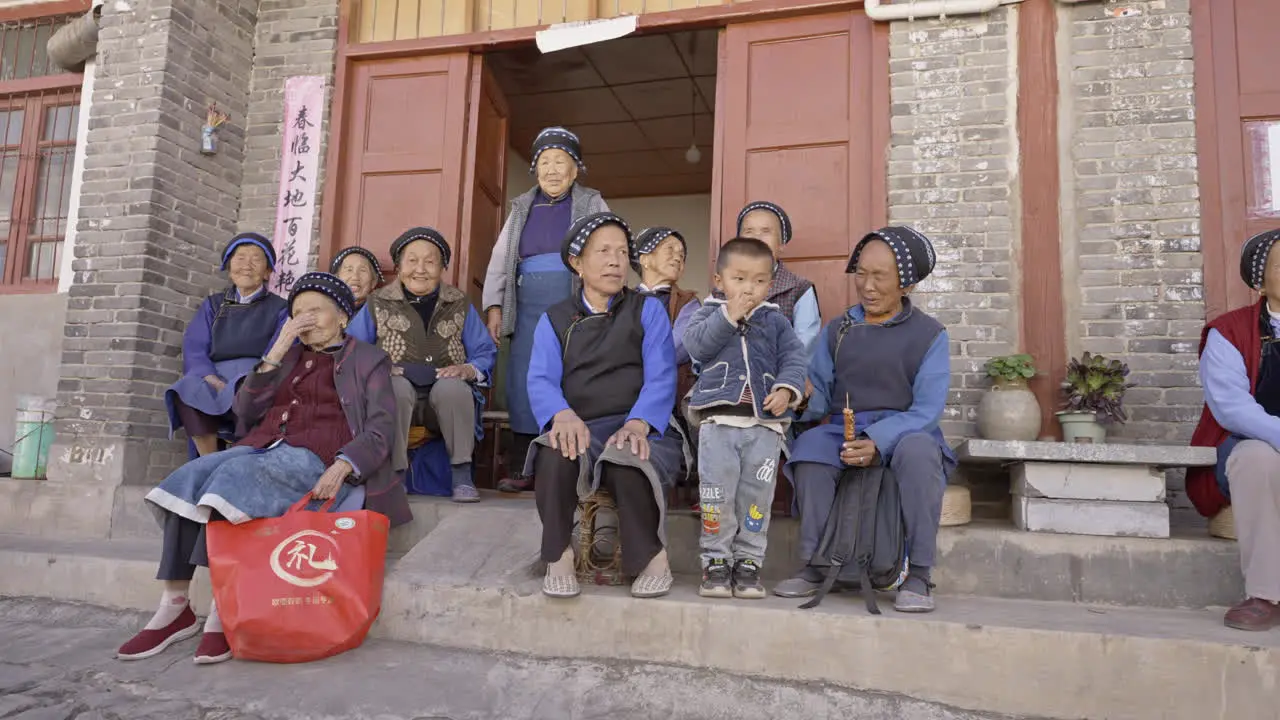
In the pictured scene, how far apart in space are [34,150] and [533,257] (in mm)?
4380

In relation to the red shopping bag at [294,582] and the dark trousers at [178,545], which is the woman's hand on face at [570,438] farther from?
the dark trousers at [178,545]

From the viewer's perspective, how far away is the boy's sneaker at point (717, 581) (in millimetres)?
2875

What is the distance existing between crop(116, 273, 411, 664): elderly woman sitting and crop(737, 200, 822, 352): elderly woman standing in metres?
1.80

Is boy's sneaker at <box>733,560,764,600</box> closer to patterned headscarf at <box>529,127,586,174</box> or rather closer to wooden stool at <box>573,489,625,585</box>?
Result: wooden stool at <box>573,489,625,585</box>

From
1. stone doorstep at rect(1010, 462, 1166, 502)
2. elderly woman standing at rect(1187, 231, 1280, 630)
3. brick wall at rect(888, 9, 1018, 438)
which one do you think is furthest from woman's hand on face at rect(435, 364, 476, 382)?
elderly woman standing at rect(1187, 231, 1280, 630)

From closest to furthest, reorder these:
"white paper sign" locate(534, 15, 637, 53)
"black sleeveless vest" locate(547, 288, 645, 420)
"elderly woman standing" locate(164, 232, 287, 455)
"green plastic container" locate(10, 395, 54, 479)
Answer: "black sleeveless vest" locate(547, 288, 645, 420)
"elderly woman standing" locate(164, 232, 287, 455)
"green plastic container" locate(10, 395, 54, 479)
"white paper sign" locate(534, 15, 637, 53)

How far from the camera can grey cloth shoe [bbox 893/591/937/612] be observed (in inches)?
111

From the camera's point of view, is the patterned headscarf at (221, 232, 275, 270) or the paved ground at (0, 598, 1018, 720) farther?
the patterned headscarf at (221, 232, 275, 270)

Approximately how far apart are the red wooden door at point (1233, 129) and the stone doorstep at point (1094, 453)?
3.91 feet

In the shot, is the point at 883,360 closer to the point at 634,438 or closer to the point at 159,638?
the point at 634,438

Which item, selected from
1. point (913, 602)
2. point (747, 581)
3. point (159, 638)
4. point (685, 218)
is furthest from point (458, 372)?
point (685, 218)

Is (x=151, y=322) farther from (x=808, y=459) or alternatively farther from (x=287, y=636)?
(x=808, y=459)

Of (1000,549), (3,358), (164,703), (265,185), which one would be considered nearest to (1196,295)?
(1000,549)

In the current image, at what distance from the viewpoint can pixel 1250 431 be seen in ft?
9.86
